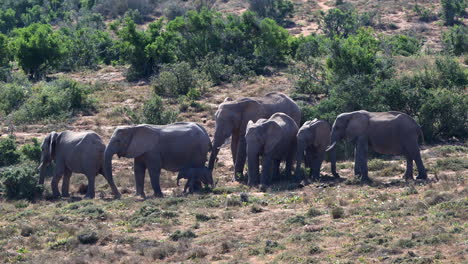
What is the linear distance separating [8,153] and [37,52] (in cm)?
1541

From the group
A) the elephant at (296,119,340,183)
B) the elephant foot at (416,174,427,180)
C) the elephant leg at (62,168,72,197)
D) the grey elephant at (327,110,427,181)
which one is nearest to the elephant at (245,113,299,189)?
the elephant at (296,119,340,183)

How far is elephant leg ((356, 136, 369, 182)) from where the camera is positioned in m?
21.4

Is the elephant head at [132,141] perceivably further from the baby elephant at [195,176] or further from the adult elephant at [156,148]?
the baby elephant at [195,176]

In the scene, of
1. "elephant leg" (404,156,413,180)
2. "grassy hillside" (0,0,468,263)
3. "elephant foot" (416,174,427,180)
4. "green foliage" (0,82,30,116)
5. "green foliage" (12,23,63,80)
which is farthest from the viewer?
"green foliage" (12,23,63,80)

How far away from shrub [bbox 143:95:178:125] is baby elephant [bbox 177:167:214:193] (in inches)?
267

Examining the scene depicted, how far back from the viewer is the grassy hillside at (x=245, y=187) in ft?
51.2

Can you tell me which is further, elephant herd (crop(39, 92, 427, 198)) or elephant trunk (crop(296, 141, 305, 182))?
elephant trunk (crop(296, 141, 305, 182))

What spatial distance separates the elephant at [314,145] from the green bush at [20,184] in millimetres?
6637

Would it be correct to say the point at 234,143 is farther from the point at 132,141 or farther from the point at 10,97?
the point at 10,97

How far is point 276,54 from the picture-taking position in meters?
39.6

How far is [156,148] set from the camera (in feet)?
70.8

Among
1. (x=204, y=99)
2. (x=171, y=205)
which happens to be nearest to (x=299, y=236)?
(x=171, y=205)

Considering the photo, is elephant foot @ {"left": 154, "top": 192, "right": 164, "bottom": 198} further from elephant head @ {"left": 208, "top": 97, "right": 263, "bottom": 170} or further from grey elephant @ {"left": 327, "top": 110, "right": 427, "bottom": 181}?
grey elephant @ {"left": 327, "top": 110, "right": 427, "bottom": 181}

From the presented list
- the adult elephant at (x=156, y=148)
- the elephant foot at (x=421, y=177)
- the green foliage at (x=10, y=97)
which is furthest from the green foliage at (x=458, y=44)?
the adult elephant at (x=156, y=148)
